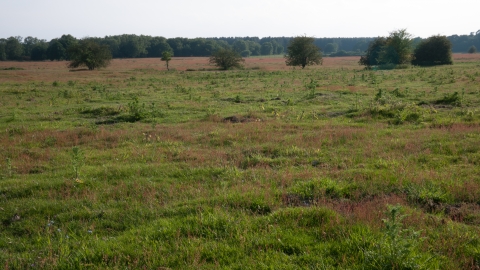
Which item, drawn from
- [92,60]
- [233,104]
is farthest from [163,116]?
[92,60]

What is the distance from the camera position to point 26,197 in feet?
25.2

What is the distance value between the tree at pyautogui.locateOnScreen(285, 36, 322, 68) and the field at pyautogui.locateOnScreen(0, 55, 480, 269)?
53845 mm

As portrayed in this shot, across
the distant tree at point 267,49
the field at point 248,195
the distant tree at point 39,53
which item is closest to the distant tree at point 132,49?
the distant tree at point 39,53

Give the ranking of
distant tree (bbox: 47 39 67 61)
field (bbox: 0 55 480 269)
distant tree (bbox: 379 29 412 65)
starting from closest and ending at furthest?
field (bbox: 0 55 480 269), distant tree (bbox: 379 29 412 65), distant tree (bbox: 47 39 67 61)

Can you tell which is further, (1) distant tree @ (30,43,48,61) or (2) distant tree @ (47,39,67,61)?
(1) distant tree @ (30,43,48,61)

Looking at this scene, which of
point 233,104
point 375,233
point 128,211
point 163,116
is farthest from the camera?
point 233,104

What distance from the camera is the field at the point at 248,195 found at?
15.9ft

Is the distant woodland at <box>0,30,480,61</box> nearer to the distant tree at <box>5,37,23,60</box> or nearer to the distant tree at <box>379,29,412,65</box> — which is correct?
the distant tree at <box>5,37,23,60</box>

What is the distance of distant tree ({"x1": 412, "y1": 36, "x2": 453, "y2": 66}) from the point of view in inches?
2463

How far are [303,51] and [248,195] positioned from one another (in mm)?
63473

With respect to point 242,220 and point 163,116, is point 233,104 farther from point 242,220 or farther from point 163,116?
point 242,220

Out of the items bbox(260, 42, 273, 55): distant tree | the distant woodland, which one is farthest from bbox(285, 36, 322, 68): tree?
bbox(260, 42, 273, 55): distant tree

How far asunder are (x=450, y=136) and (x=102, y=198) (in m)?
9.90

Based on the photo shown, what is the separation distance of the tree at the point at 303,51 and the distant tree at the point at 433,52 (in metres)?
17.3
